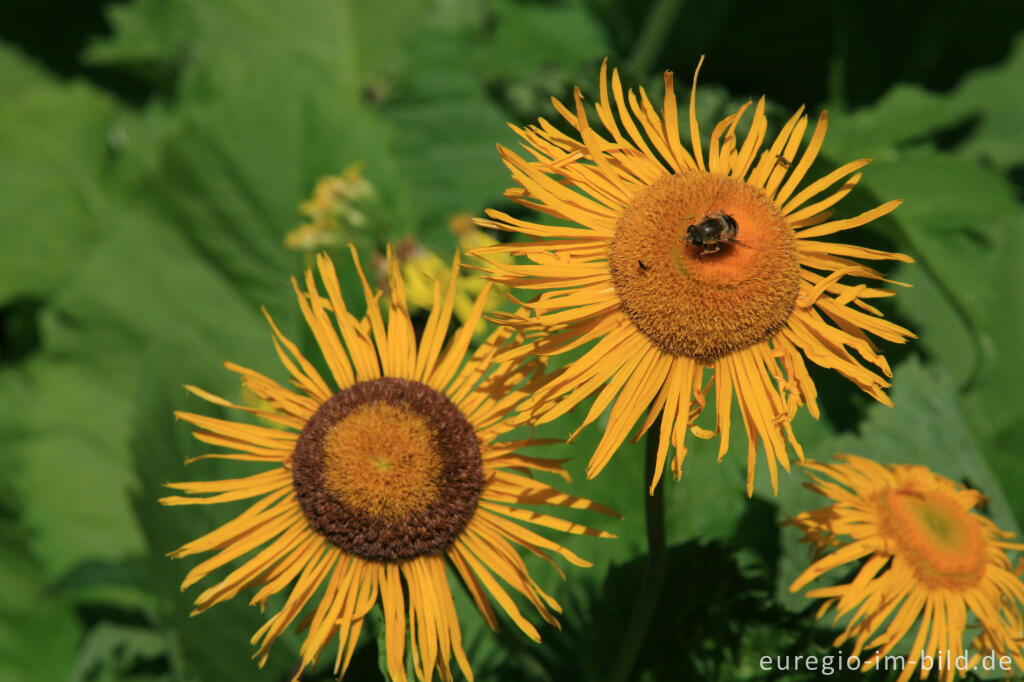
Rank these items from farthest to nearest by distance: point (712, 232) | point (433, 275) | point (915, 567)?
point (433, 275) < point (915, 567) < point (712, 232)

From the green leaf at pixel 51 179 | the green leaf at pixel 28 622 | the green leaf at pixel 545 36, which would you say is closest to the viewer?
the green leaf at pixel 28 622

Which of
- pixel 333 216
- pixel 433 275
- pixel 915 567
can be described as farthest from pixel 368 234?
pixel 915 567

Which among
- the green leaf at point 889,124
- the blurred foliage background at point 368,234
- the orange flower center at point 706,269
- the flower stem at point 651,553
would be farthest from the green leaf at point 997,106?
the flower stem at point 651,553

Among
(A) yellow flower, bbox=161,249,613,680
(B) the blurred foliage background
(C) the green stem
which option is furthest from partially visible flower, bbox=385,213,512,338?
(C) the green stem

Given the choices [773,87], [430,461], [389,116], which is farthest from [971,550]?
[389,116]

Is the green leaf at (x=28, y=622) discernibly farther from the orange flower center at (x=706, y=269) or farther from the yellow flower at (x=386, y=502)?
the orange flower center at (x=706, y=269)

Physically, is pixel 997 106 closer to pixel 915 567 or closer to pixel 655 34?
pixel 655 34
